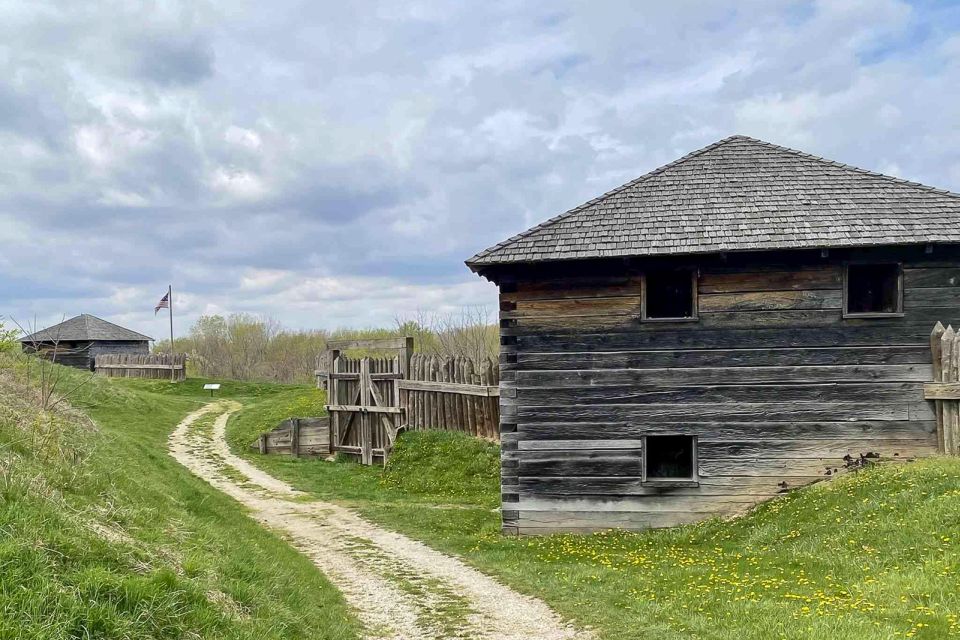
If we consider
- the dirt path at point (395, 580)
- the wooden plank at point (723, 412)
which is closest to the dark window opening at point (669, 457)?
the wooden plank at point (723, 412)

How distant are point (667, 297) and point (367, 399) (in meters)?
10.5

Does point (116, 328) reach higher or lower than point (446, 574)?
higher

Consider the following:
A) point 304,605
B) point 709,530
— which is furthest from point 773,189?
point 304,605

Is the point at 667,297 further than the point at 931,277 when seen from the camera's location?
Yes

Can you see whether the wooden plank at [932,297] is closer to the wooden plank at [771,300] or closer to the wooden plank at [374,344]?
the wooden plank at [771,300]

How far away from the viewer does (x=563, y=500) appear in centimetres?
1272

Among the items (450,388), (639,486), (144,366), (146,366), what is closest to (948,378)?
(639,486)

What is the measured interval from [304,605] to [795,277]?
942cm

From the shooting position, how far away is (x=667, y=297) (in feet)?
43.4

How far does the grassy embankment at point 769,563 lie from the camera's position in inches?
276

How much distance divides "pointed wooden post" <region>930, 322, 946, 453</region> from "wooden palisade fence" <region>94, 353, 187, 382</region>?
37.5m

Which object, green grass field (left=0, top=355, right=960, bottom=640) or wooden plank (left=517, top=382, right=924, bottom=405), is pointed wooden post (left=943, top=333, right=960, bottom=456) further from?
green grass field (left=0, top=355, right=960, bottom=640)

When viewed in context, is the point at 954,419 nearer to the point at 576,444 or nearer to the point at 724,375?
the point at 724,375

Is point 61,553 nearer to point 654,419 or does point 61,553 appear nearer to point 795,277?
point 654,419
